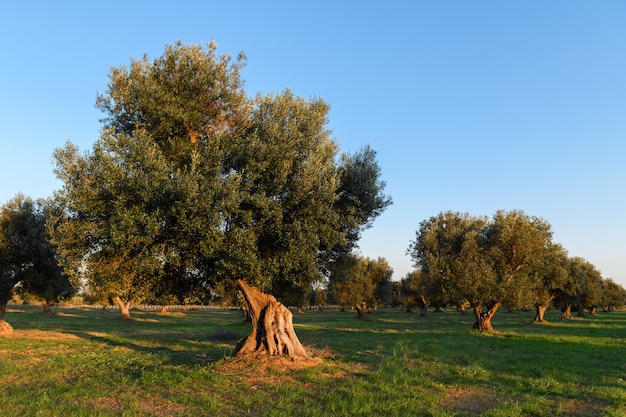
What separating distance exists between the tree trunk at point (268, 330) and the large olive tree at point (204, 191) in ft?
0.19

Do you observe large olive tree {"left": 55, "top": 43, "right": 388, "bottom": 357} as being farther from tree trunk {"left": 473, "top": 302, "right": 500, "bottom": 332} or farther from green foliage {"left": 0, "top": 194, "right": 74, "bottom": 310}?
tree trunk {"left": 473, "top": 302, "right": 500, "bottom": 332}

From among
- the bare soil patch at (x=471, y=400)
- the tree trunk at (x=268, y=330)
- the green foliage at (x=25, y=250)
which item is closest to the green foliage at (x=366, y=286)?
the green foliage at (x=25, y=250)

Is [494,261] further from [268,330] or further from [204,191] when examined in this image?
[204,191]

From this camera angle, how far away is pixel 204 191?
16844 mm

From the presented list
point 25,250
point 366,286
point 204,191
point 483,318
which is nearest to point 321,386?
point 204,191

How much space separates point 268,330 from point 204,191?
7697 mm

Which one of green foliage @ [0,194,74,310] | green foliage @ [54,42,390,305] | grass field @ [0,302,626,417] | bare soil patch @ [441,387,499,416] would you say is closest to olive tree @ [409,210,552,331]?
grass field @ [0,302,626,417]

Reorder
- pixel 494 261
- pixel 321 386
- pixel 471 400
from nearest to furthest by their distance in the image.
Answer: pixel 471 400 → pixel 321 386 → pixel 494 261

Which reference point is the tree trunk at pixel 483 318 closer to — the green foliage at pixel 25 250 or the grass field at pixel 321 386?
the grass field at pixel 321 386

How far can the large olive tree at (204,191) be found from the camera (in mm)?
16391

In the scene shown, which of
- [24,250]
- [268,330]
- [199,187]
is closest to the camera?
[199,187]

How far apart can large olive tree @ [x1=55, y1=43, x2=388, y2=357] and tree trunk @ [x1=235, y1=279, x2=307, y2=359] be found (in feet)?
0.19

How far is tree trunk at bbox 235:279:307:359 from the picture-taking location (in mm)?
19891

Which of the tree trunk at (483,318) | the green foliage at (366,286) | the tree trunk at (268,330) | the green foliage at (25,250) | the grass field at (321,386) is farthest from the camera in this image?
the green foliage at (366,286)
